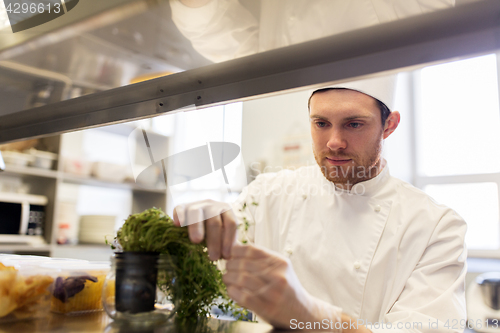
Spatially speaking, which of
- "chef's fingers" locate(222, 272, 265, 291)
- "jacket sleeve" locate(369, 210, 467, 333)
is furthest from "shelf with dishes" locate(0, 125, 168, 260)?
"chef's fingers" locate(222, 272, 265, 291)

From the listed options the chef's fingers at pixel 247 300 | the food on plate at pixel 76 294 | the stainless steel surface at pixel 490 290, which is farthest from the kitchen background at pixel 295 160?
the chef's fingers at pixel 247 300

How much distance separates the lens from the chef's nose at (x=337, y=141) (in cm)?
118

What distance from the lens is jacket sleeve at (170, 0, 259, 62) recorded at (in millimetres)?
472

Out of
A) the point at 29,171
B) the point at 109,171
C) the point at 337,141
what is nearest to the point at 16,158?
the point at 29,171

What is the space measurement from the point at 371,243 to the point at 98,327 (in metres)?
0.90

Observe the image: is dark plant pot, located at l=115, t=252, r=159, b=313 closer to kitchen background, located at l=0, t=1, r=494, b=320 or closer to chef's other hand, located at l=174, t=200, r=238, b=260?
chef's other hand, located at l=174, t=200, r=238, b=260

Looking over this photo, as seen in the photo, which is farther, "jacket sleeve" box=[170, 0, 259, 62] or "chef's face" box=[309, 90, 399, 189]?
"chef's face" box=[309, 90, 399, 189]

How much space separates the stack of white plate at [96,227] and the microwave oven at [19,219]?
362mm

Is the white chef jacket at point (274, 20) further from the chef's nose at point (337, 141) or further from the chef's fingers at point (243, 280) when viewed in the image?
the chef's nose at point (337, 141)

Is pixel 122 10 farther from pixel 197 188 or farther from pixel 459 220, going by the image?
pixel 459 220

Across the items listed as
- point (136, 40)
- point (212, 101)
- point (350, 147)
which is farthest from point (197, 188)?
point (350, 147)

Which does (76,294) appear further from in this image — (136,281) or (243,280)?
(243,280)

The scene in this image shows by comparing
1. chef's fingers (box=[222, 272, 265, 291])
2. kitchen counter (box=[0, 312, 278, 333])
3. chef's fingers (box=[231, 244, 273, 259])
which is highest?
chef's fingers (box=[231, 244, 273, 259])

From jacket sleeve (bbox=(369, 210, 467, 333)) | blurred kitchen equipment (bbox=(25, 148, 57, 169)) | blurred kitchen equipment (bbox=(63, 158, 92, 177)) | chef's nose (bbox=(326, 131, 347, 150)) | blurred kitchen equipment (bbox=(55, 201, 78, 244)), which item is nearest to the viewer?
jacket sleeve (bbox=(369, 210, 467, 333))
